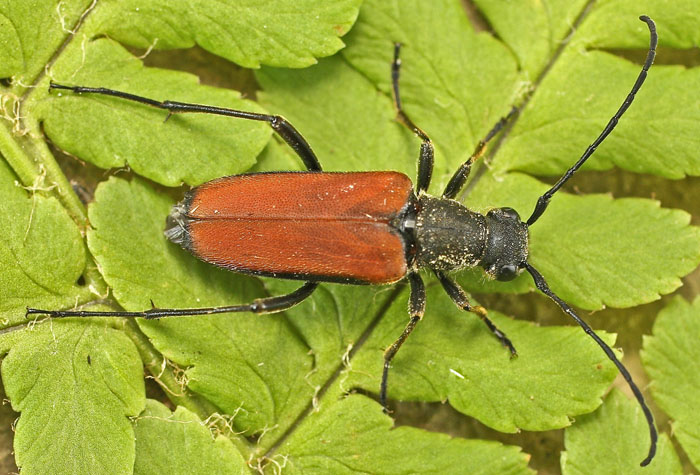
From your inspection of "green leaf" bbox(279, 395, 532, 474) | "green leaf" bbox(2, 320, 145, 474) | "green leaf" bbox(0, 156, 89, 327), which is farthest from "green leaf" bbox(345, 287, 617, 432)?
"green leaf" bbox(0, 156, 89, 327)

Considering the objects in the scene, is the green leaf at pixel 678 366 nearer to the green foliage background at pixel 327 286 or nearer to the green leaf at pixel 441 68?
the green foliage background at pixel 327 286

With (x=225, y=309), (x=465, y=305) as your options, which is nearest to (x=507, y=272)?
(x=465, y=305)

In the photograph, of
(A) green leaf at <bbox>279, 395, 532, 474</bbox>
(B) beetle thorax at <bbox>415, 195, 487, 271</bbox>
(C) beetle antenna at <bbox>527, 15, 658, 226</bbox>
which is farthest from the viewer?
(B) beetle thorax at <bbox>415, 195, 487, 271</bbox>

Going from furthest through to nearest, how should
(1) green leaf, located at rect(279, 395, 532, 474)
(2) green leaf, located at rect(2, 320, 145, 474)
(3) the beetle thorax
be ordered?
1. (3) the beetle thorax
2. (1) green leaf, located at rect(279, 395, 532, 474)
3. (2) green leaf, located at rect(2, 320, 145, 474)

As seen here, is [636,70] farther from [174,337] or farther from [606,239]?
[174,337]

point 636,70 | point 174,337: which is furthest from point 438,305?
point 636,70

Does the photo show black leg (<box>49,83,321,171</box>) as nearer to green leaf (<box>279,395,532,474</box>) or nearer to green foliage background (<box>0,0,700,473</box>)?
green foliage background (<box>0,0,700,473</box>)

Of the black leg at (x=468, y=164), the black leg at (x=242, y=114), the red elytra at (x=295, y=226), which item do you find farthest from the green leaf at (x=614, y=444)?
the black leg at (x=242, y=114)
